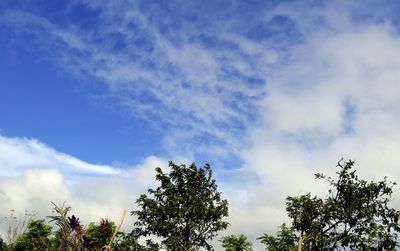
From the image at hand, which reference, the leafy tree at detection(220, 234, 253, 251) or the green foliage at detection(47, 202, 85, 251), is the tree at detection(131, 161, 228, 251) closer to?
the leafy tree at detection(220, 234, 253, 251)

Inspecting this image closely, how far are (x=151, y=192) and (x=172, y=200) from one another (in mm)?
2154

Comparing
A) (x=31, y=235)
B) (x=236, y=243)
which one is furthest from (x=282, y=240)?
(x=31, y=235)

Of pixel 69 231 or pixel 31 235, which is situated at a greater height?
pixel 31 235

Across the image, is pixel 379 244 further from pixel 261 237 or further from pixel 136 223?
pixel 136 223

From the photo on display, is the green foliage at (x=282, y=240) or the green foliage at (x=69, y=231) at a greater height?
the green foliage at (x=282, y=240)

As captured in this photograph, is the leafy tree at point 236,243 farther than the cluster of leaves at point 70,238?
Yes

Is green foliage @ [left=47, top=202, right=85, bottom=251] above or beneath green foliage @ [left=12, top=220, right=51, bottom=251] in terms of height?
beneath

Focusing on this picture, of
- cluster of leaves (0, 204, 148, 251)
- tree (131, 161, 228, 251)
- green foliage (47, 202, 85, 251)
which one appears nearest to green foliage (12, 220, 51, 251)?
cluster of leaves (0, 204, 148, 251)

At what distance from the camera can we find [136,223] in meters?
33.9

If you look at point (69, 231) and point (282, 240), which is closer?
point (69, 231)

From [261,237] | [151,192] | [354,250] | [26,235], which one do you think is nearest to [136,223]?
[151,192]

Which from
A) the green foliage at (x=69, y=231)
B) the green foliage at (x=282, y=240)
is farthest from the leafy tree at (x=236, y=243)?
the green foliage at (x=69, y=231)

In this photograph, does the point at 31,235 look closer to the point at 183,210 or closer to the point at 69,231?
the point at 183,210

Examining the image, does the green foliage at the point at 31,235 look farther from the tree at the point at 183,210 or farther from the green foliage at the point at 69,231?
the green foliage at the point at 69,231
